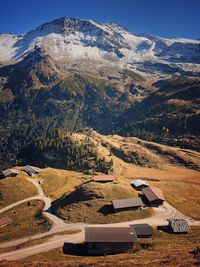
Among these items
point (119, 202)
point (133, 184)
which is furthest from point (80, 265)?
point (133, 184)

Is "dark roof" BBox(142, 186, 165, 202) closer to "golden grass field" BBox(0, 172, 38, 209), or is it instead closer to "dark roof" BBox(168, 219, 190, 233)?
"dark roof" BBox(168, 219, 190, 233)

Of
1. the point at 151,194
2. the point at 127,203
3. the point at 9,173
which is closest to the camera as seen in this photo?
the point at 127,203

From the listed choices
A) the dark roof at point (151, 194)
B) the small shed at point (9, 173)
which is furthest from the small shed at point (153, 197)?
the small shed at point (9, 173)

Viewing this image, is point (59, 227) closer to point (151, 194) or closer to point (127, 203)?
point (127, 203)

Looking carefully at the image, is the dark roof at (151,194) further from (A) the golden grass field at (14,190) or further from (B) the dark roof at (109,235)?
(A) the golden grass field at (14,190)

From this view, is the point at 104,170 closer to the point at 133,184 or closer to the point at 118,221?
the point at 133,184

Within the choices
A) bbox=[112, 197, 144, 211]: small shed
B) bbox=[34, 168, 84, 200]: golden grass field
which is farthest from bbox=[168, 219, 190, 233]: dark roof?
bbox=[34, 168, 84, 200]: golden grass field

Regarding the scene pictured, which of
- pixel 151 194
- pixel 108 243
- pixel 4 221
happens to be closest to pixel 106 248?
pixel 108 243
